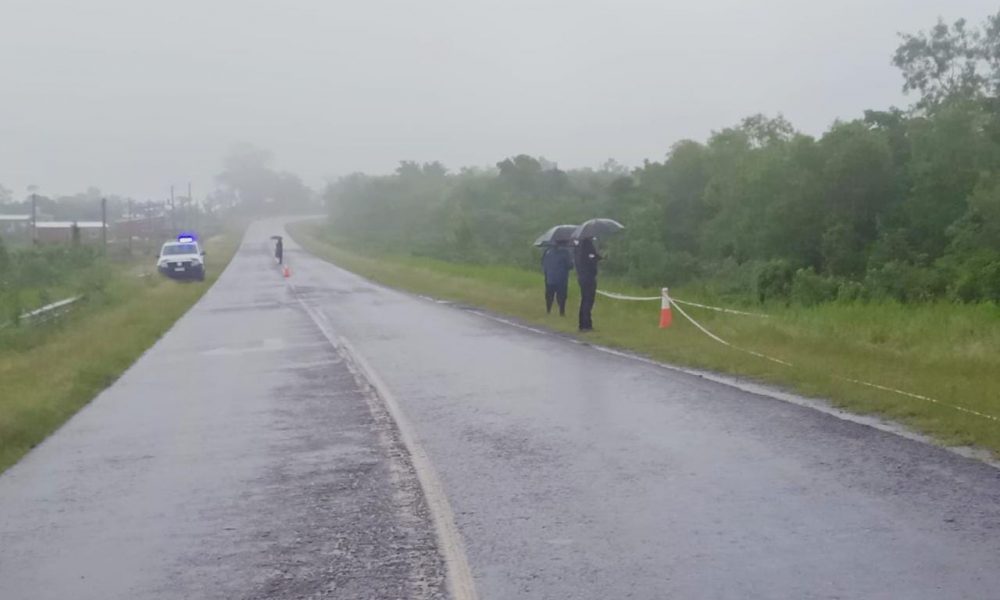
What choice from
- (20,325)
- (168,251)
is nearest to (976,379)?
(20,325)

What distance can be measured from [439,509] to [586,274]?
14.9 metres

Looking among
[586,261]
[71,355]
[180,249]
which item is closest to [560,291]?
[586,261]

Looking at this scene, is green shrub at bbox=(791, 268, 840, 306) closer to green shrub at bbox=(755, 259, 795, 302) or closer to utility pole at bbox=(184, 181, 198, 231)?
green shrub at bbox=(755, 259, 795, 302)

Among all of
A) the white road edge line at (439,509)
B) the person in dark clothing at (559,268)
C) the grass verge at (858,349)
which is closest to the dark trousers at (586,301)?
the grass verge at (858,349)

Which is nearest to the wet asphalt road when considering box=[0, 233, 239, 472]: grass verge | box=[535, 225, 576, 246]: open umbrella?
box=[0, 233, 239, 472]: grass verge

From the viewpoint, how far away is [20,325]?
2589 centimetres

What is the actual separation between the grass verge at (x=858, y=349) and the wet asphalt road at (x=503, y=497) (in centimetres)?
81

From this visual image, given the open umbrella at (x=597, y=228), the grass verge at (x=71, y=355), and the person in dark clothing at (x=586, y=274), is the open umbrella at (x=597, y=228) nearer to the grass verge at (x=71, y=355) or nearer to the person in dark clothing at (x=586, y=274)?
the person in dark clothing at (x=586, y=274)

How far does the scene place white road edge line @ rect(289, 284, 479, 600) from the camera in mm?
6738

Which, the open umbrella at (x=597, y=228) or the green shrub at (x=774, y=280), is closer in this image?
the open umbrella at (x=597, y=228)

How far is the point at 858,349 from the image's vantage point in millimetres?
17703

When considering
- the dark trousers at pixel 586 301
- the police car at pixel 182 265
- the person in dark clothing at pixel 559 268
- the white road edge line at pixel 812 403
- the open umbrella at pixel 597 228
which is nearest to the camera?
the white road edge line at pixel 812 403

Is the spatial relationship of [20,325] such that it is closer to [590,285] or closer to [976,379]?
[590,285]

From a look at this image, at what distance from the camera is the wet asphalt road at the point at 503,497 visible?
269 inches
